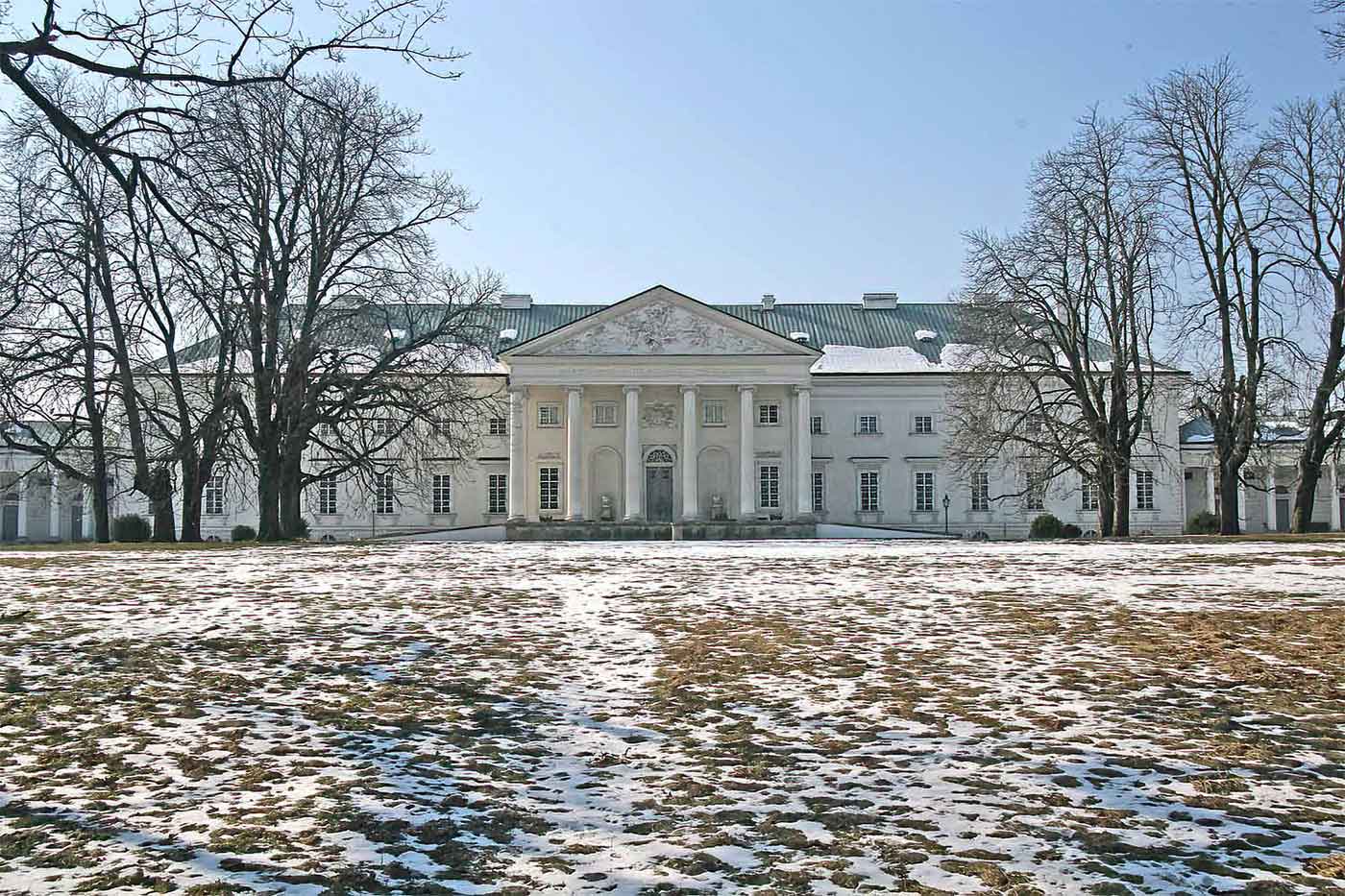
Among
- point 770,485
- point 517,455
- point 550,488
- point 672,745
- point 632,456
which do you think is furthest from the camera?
point 770,485

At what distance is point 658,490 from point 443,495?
34.6 ft

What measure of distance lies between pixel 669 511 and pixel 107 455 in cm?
2617

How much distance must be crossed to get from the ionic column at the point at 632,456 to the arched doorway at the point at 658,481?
91.4 inches

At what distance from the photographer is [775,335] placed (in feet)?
158

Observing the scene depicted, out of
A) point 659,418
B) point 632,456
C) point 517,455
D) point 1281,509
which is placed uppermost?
point 659,418

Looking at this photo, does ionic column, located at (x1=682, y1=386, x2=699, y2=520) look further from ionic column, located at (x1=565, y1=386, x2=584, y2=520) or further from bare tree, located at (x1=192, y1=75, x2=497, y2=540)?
bare tree, located at (x1=192, y1=75, x2=497, y2=540)

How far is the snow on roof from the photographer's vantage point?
177 ft

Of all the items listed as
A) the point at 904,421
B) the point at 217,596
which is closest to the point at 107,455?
the point at 217,596

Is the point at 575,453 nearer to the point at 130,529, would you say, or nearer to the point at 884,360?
the point at 884,360

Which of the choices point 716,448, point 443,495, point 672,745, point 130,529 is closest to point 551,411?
point 443,495

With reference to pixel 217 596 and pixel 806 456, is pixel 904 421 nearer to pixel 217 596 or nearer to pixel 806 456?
pixel 806 456

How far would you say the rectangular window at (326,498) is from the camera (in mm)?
52969

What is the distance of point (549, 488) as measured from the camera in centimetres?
5138

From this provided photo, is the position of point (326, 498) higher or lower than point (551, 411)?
lower
